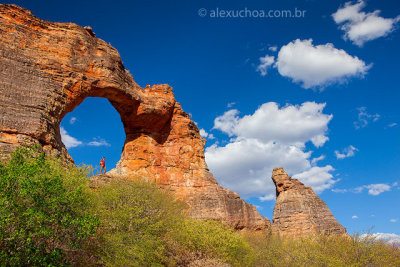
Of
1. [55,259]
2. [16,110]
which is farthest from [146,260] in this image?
[16,110]

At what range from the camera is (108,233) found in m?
18.2

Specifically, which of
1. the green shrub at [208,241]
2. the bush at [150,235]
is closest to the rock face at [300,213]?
the bush at [150,235]

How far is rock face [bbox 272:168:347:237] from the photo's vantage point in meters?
42.8

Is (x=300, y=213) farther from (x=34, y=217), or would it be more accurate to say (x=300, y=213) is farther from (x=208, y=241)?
(x=34, y=217)

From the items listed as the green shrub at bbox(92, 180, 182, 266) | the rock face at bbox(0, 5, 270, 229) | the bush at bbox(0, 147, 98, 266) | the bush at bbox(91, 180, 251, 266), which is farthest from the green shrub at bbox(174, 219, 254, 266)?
the bush at bbox(0, 147, 98, 266)

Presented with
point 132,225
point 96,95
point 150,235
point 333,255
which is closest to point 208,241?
point 150,235

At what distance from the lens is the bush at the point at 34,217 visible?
446 inches

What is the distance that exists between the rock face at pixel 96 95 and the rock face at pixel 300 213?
32.9 feet

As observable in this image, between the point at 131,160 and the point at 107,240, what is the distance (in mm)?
15994

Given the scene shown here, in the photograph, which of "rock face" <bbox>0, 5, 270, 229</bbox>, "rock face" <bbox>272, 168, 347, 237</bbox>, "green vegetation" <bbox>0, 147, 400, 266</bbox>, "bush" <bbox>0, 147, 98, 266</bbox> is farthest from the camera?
"rock face" <bbox>272, 168, 347, 237</bbox>

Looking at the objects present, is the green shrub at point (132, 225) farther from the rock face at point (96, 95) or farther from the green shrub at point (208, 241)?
the rock face at point (96, 95)

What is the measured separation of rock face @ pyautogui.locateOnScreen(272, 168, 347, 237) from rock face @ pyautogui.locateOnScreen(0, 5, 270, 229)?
10.0m

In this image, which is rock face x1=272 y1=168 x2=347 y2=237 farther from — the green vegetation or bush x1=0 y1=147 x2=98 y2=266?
bush x1=0 y1=147 x2=98 y2=266

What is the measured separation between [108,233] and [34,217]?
7.18 m
